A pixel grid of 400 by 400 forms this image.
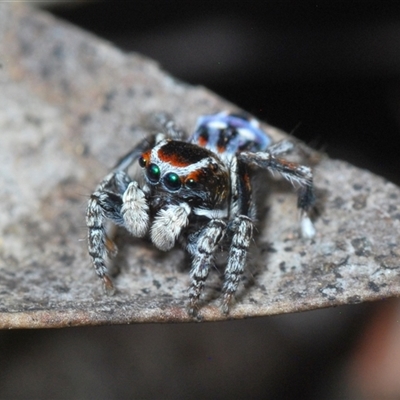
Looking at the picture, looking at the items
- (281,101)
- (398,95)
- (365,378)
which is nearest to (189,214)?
(365,378)

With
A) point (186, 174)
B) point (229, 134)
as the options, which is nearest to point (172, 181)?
point (186, 174)

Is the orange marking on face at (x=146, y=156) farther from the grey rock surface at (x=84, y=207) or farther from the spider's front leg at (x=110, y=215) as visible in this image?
the grey rock surface at (x=84, y=207)

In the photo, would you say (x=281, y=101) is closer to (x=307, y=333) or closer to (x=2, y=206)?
(x=307, y=333)

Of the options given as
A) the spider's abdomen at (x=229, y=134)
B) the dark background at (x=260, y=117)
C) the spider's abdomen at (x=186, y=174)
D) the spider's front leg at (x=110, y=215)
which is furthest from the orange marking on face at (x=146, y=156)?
the dark background at (x=260, y=117)

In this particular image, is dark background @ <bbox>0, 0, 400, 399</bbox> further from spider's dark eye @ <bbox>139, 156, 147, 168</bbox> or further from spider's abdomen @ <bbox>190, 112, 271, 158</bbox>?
spider's dark eye @ <bbox>139, 156, 147, 168</bbox>

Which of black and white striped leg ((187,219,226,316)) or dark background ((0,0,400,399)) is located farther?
dark background ((0,0,400,399))

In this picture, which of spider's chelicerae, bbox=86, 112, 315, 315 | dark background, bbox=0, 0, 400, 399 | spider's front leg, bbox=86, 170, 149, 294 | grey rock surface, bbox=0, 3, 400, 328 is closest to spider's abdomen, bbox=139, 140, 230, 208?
spider's chelicerae, bbox=86, 112, 315, 315

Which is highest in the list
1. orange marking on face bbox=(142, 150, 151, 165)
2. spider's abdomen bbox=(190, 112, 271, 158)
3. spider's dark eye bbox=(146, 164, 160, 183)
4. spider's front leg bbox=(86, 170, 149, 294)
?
spider's abdomen bbox=(190, 112, 271, 158)

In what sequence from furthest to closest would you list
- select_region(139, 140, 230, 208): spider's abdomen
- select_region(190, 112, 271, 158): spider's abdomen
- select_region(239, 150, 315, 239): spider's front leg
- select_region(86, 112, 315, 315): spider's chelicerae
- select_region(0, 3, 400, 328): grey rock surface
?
select_region(190, 112, 271, 158): spider's abdomen
select_region(239, 150, 315, 239): spider's front leg
select_region(139, 140, 230, 208): spider's abdomen
select_region(86, 112, 315, 315): spider's chelicerae
select_region(0, 3, 400, 328): grey rock surface
